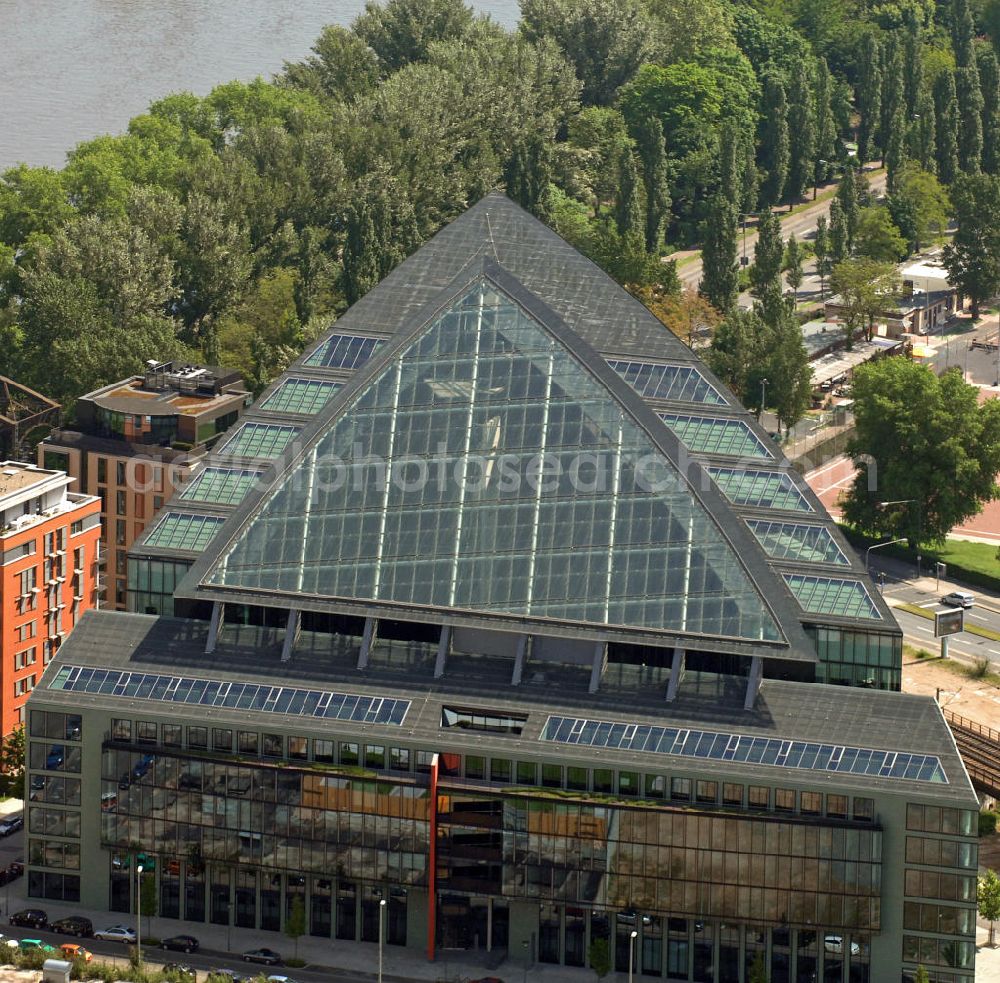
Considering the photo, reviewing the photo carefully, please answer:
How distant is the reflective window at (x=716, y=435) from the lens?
18925cm

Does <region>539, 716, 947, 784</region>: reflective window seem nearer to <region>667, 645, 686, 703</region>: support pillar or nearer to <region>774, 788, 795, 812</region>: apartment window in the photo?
<region>774, 788, 795, 812</region>: apartment window

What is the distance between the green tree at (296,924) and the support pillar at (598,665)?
22810 mm

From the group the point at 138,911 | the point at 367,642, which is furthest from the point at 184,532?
the point at 138,911

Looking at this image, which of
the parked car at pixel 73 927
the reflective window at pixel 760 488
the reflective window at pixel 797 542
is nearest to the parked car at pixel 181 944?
the parked car at pixel 73 927

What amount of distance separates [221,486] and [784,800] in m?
49.1

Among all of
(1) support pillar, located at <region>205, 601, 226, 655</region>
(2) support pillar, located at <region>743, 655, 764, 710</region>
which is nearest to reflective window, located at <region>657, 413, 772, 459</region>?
(2) support pillar, located at <region>743, 655, 764, 710</region>

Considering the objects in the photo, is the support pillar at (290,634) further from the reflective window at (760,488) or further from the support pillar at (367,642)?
the reflective window at (760,488)

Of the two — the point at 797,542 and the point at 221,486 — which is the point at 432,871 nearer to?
the point at 797,542

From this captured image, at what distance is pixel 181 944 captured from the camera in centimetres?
16588

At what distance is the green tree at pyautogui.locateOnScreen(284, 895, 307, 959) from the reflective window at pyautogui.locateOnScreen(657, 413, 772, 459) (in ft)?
149

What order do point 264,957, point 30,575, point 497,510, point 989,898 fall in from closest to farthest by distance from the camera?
point 264,957
point 989,898
point 497,510
point 30,575

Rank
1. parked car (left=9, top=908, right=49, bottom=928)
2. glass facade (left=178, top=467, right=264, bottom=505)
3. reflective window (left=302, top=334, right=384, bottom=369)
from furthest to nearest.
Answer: reflective window (left=302, top=334, right=384, bottom=369)
glass facade (left=178, top=467, right=264, bottom=505)
parked car (left=9, top=908, right=49, bottom=928)

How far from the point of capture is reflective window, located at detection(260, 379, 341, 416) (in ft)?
635

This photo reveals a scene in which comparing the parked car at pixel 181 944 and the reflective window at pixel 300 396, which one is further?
the reflective window at pixel 300 396
